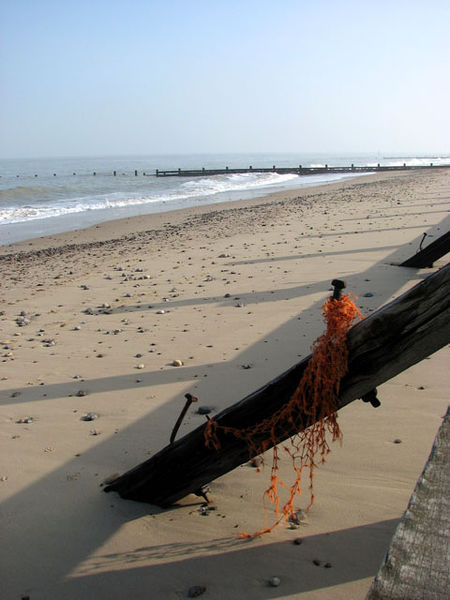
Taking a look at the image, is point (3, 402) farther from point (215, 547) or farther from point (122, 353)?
point (215, 547)

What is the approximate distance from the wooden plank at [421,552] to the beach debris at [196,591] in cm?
138

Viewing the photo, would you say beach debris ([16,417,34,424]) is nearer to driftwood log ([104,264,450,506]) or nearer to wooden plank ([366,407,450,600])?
driftwood log ([104,264,450,506])

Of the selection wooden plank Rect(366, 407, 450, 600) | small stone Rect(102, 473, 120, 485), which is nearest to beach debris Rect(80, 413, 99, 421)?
small stone Rect(102, 473, 120, 485)

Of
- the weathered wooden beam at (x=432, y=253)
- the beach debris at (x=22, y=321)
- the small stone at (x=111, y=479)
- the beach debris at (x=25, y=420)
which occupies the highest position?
the weathered wooden beam at (x=432, y=253)

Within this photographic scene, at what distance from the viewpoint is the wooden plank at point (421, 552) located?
3.80 feet

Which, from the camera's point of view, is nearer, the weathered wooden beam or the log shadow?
the log shadow

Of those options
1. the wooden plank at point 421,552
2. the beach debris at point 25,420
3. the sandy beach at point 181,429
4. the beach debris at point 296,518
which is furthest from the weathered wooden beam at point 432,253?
the wooden plank at point 421,552

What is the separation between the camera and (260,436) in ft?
8.30

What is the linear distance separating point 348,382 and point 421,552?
1.01 m

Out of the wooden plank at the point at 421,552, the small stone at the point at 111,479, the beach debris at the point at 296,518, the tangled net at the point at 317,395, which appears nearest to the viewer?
the wooden plank at the point at 421,552

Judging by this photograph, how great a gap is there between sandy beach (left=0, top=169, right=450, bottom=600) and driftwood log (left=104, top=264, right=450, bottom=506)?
210mm

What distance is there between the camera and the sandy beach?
2.59 meters

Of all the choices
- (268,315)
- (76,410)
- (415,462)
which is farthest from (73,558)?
(268,315)

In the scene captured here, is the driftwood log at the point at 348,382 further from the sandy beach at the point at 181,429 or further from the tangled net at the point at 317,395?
the sandy beach at the point at 181,429
